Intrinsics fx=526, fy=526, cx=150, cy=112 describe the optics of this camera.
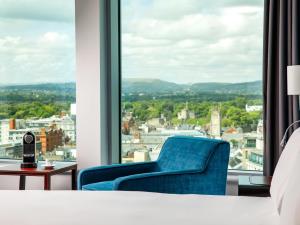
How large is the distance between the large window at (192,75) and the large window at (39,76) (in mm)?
699

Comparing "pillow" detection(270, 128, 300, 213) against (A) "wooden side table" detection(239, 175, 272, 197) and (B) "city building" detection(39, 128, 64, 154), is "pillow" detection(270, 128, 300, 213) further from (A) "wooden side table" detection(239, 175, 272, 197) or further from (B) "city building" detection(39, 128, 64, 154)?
(B) "city building" detection(39, 128, 64, 154)

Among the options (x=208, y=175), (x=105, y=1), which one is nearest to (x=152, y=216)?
(x=208, y=175)

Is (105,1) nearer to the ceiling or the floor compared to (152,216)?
nearer to the ceiling

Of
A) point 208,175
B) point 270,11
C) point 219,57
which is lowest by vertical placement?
point 208,175

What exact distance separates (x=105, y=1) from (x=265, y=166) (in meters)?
2.55

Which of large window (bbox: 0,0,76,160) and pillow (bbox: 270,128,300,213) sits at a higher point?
large window (bbox: 0,0,76,160)

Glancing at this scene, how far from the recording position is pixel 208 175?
448cm

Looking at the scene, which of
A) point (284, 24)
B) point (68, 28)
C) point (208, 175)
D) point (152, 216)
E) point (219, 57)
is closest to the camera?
point (152, 216)

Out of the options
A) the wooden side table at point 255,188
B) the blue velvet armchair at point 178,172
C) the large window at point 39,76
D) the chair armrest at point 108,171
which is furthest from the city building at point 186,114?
the wooden side table at point 255,188

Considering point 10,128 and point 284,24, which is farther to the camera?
point 10,128

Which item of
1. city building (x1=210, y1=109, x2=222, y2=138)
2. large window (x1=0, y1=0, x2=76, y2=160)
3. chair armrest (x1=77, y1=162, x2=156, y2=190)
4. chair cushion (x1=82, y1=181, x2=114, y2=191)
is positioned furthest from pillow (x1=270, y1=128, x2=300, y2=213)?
large window (x1=0, y1=0, x2=76, y2=160)

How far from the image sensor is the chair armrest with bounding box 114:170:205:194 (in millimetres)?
4059

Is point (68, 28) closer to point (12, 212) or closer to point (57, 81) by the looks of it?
point (57, 81)

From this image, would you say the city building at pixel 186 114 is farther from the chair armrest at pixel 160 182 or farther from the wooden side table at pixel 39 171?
the chair armrest at pixel 160 182
